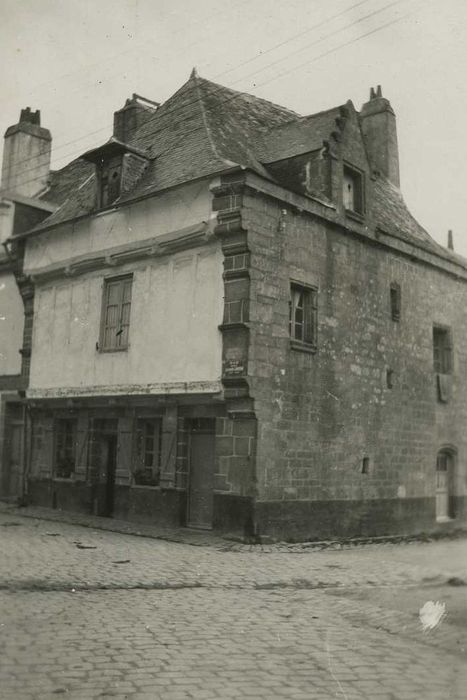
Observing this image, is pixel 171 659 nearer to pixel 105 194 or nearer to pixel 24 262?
pixel 105 194

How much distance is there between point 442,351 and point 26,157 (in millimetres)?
13190

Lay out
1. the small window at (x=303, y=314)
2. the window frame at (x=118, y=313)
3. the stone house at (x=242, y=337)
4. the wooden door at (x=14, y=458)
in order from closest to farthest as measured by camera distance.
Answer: the stone house at (x=242, y=337) → the small window at (x=303, y=314) → the window frame at (x=118, y=313) → the wooden door at (x=14, y=458)

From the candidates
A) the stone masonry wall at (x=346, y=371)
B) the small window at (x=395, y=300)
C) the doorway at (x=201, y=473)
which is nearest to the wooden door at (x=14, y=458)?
the doorway at (x=201, y=473)

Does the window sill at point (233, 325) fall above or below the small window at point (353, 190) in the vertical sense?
below

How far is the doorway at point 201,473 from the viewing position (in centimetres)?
1367

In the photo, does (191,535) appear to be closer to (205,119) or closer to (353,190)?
(353,190)

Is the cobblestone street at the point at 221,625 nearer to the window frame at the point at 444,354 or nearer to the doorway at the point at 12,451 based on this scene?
the doorway at the point at 12,451

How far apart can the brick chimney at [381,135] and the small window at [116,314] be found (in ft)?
27.3

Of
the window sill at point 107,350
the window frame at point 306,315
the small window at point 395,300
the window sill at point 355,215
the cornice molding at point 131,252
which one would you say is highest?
the window sill at point 355,215

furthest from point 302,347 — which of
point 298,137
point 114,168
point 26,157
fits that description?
point 26,157

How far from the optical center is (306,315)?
→ 1434cm

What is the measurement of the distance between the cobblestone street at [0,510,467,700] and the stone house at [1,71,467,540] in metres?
2.55

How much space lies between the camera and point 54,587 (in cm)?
813

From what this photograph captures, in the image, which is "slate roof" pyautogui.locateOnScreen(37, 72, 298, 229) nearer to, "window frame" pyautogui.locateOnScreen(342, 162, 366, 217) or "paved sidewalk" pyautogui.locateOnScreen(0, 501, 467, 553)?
"window frame" pyautogui.locateOnScreen(342, 162, 366, 217)
